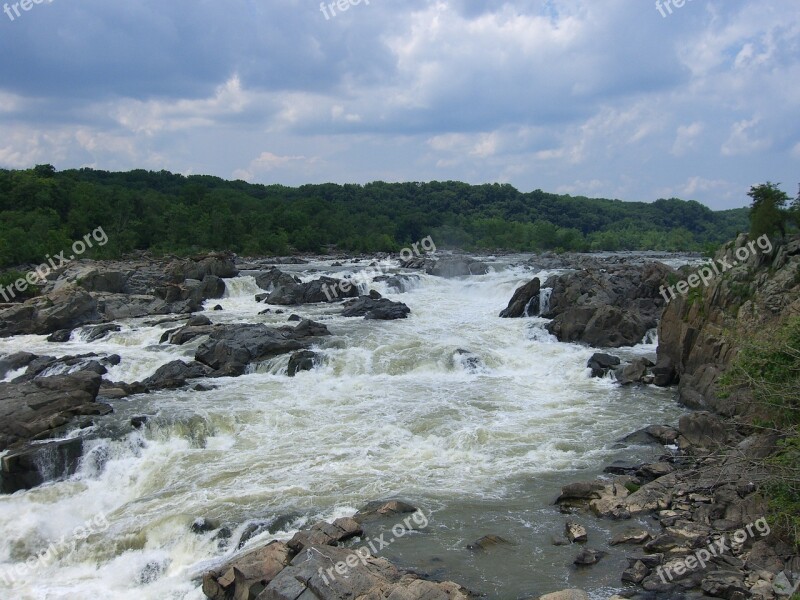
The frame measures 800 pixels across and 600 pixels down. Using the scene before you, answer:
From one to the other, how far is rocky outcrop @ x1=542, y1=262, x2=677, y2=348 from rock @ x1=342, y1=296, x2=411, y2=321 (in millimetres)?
6625

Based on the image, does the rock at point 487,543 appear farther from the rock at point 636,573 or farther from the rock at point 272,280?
the rock at point 272,280

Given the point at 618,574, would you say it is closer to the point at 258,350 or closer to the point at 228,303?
the point at 258,350

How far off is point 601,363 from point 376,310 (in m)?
11.9

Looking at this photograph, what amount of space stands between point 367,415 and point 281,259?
4193cm

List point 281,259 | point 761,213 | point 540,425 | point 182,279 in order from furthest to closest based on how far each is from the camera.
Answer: point 281,259 < point 182,279 < point 761,213 < point 540,425

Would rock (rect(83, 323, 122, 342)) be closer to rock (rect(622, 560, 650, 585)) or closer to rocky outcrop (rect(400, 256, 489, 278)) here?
rocky outcrop (rect(400, 256, 489, 278))

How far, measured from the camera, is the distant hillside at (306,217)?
60438mm

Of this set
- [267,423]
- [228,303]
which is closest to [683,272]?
[267,423]

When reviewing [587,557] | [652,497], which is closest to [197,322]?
[652,497]

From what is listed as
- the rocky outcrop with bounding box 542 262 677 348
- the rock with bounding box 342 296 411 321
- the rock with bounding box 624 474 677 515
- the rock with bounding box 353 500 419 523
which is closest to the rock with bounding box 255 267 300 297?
the rock with bounding box 342 296 411 321

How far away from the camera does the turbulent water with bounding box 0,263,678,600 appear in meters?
10.1

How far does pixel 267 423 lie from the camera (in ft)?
54.3

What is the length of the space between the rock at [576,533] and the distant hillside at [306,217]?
44.5 meters

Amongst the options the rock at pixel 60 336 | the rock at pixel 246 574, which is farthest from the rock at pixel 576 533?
the rock at pixel 60 336
